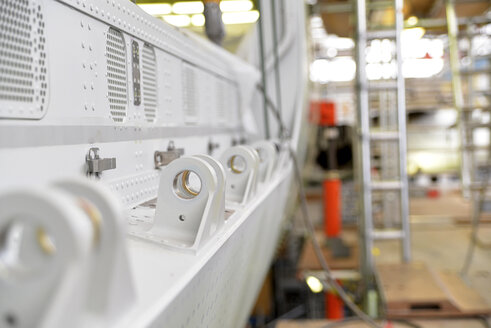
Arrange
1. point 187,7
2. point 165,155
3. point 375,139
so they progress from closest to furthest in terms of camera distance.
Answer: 1. point 165,155
2. point 375,139
3. point 187,7

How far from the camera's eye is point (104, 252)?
51cm

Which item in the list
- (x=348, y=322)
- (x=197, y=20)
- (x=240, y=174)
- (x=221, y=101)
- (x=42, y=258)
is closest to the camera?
(x=42, y=258)

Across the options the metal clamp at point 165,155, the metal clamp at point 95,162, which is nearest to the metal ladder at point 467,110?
the metal clamp at point 165,155

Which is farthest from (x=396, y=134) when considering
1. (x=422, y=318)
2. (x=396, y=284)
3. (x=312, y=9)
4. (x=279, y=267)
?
(x=279, y=267)

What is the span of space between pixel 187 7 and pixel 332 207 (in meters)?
2.50

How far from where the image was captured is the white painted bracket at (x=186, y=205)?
39.4 inches

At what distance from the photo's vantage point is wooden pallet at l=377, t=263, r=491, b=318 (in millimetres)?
2639

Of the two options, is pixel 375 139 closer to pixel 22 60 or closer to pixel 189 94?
pixel 189 94

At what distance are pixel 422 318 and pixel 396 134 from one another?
4.38 ft

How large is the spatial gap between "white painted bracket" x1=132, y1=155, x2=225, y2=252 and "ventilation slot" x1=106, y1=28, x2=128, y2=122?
1.63 feet

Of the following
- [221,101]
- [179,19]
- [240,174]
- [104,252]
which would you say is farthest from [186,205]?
[179,19]

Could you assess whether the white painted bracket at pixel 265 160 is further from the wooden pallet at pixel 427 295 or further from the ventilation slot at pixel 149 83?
the wooden pallet at pixel 427 295

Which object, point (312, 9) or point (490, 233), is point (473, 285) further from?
point (312, 9)

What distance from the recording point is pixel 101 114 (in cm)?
139
